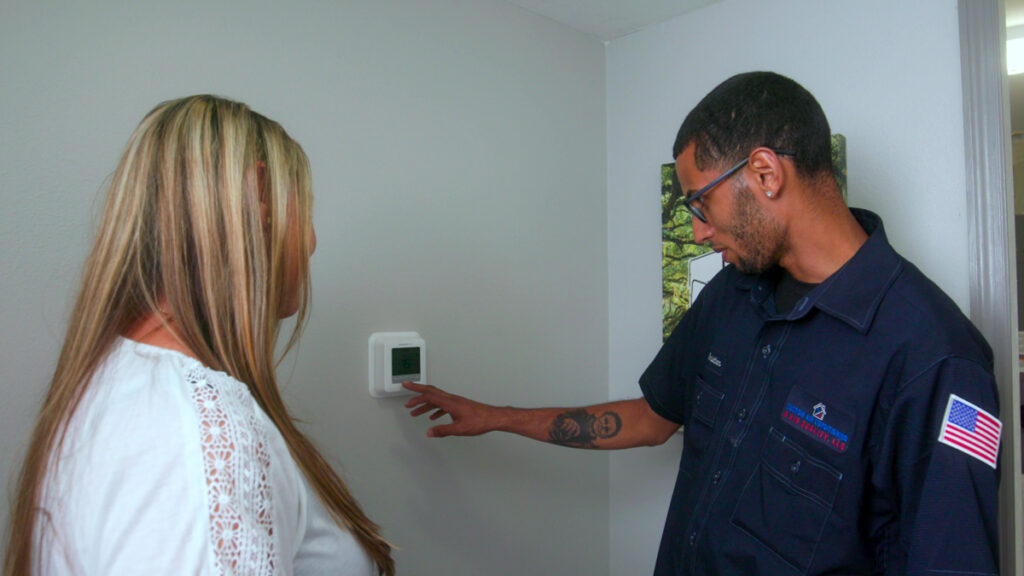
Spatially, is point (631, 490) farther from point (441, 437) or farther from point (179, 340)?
point (179, 340)

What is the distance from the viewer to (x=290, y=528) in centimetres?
66

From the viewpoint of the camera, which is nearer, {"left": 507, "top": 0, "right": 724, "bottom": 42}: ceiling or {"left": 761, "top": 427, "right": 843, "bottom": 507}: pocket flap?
{"left": 761, "top": 427, "right": 843, "bottom": 507}: pocket flap

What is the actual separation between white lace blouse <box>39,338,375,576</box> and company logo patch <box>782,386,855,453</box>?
0.83 m

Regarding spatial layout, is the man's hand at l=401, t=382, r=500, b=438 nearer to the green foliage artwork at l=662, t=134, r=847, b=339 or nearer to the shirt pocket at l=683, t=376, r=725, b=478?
the shirt pocket at l=683, t=376, r=725, b=478

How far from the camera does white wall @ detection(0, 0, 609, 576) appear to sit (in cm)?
98

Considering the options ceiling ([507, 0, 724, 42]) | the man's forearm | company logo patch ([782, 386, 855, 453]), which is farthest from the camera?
ceiling ([507, 0, 724, 42])

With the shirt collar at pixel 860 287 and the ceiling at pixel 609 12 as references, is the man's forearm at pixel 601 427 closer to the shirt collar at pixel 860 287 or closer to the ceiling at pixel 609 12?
the shirt collar at pixel 860 287

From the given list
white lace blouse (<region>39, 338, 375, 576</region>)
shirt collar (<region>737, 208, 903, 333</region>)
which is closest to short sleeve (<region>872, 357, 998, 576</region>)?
shirt collar (<region>737, 208, 903, 333</region>)

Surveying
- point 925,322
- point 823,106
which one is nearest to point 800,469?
point 925,322

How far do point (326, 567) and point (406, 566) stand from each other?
0.75 meters

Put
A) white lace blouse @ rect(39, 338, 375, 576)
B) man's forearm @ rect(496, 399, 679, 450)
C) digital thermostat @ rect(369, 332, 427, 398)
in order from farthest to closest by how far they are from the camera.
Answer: man's forearm @ rect(496, 399, 679, 450), digital thermostat @ rect(369, 332, 427, 398), white lace blouse @ rect(39, 338, 375, 576)

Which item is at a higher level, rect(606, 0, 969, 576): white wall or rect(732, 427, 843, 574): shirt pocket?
rect(606, 0, 969, 576): white wall

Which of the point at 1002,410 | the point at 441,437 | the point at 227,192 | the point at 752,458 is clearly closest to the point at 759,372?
the point at 752,458

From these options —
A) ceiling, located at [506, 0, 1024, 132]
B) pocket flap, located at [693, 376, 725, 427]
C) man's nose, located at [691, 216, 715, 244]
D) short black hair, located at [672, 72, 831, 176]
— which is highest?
ceiling, located at [506, 0, 1024, 132]
